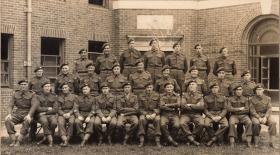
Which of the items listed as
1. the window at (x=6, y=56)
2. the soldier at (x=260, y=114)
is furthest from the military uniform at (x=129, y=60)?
the window at (x=6, y=56)

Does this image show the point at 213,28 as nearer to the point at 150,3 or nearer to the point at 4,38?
the point at 150,3

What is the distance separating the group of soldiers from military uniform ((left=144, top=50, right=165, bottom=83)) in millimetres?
504

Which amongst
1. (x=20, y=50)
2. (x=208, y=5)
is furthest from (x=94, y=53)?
(x=208, y=5)

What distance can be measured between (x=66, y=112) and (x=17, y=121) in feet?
3.30

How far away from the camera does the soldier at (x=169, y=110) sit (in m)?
9.80

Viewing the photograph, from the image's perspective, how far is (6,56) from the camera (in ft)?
43.8

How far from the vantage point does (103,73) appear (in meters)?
11.1

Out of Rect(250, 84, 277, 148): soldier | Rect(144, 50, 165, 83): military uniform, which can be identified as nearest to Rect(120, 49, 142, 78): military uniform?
Rect(144, 50, 165, 83): military uniform

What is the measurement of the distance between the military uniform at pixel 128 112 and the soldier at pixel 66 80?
121 centimetres

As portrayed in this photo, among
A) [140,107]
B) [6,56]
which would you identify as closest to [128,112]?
[140,107]

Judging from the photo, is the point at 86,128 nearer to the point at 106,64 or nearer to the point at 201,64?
the point at 106,64

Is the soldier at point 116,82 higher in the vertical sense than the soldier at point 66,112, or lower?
higher

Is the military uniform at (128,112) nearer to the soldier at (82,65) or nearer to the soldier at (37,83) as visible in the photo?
the soldier at (82,65)

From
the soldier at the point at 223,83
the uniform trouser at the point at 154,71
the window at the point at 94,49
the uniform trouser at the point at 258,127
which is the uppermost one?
the window at the point at 94,49
